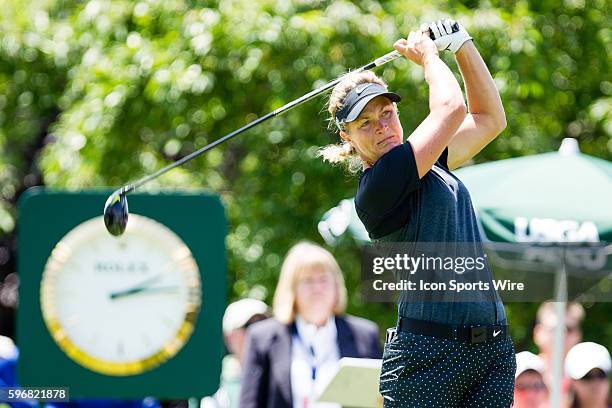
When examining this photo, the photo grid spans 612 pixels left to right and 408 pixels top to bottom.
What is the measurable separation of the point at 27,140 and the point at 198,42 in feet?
10.4

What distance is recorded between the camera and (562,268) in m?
5.56

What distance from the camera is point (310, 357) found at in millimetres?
5316

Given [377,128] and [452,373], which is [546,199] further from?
[452,373]

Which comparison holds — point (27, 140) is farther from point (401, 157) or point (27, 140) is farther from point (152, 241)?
point (401, 157)

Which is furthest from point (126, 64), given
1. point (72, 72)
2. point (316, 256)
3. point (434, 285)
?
point (434, 285)

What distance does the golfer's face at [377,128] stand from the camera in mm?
3404

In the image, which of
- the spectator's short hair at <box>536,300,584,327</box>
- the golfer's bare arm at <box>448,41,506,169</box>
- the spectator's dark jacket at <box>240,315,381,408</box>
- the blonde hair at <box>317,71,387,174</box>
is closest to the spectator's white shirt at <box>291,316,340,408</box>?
the spectator's dark jacket at <box>240,315,381,408</box>

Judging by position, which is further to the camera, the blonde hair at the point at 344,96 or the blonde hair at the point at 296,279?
the blonde hair at the point at 296,279

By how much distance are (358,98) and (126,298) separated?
1602 millimetres

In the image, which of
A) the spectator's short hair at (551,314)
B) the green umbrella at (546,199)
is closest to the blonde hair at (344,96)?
the green umbrella at (546,199)

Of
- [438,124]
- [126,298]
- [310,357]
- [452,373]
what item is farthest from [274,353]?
[438,124]

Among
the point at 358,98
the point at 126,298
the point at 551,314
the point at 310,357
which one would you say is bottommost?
the point at 310,357

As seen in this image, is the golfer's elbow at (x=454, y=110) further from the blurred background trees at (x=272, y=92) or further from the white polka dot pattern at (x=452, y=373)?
the blurred background trees at (x=272, y=92)

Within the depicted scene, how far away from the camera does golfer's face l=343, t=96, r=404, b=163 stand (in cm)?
340
